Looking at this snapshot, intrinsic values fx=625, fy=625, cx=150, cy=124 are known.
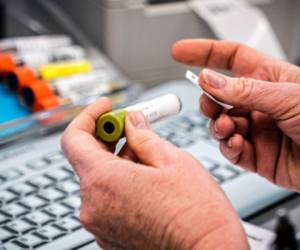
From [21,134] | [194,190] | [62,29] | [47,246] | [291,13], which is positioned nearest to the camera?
[194,190]

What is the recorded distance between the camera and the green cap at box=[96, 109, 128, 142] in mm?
537

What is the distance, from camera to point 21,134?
79 centimetres

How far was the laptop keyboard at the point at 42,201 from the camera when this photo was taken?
1.99ft

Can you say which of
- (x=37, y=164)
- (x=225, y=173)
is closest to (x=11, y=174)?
(x=37, y=164)

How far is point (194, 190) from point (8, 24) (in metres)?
0.61

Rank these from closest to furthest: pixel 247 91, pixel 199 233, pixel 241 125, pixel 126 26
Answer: pixel 199 233 < pixel 247 91 < pixel 241 125 < pixel 126 26

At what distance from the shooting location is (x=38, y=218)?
0.63m

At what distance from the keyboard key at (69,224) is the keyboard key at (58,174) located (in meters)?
0.08

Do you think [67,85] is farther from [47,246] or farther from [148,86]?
[47,246]

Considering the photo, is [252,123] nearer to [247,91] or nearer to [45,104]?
[247,91]


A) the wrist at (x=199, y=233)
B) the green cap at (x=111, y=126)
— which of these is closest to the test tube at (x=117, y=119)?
the green cap at (x=111, y=126)

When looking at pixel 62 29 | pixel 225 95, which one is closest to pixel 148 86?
pixel 62 29

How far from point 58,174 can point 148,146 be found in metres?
0.23

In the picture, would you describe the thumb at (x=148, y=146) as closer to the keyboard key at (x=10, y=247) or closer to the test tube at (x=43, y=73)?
the keyboard key at (x=10, y=247)
